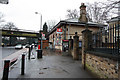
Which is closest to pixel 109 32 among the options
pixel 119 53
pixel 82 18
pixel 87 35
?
pixel 119 53

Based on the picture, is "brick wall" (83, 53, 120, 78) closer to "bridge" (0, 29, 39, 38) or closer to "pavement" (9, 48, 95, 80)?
"pavement" (9, 48, 95, 80)

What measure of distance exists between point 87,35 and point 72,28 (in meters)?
12.5

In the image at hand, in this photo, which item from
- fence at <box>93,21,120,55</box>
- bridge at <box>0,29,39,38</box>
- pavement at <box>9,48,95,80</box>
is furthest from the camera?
bridge at <box>0,29,39,38</box>

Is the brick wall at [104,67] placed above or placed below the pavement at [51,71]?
above

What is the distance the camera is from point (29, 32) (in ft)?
168

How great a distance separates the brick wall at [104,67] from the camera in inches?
130

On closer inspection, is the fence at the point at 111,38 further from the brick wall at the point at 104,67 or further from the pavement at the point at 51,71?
the pavement at the point at 51,71

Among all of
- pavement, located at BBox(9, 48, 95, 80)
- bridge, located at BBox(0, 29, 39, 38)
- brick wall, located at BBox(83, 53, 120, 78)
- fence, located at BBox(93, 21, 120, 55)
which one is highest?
bridge, located at BBox(0, 29, 39, 38)

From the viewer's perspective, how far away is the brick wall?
3.29m

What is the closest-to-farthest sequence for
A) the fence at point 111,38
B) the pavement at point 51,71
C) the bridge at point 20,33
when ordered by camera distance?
the fence at point 111,38 → the pavement at point 51,71 → the bridge at point 20,33

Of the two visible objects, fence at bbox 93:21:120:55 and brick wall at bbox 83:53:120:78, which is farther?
fence at bbox 93:21:120:55

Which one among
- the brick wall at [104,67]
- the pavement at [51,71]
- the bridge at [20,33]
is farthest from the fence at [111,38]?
the bridge at [20,33]

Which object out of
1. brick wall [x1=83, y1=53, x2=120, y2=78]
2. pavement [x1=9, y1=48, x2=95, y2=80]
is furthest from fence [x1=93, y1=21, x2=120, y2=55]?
pavement [x1=9, y1=48, x2=95, y2=80]

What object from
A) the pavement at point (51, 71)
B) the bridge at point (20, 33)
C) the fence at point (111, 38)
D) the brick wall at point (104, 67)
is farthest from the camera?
the bridge at point (20, 33)
